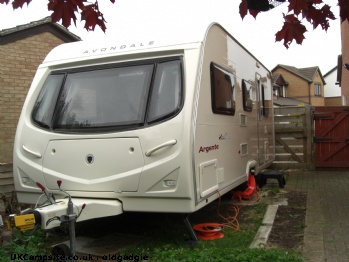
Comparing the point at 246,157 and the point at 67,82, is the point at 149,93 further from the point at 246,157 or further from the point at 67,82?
the point at 246,157

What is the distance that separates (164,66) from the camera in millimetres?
4711

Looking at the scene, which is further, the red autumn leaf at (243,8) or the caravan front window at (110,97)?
the caravan front window at (110,97)

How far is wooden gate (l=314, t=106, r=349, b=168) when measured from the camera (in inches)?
442

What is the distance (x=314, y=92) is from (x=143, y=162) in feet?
152

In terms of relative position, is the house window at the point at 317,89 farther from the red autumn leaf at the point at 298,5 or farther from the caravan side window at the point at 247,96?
the red autumn leaf at the point at 298,5

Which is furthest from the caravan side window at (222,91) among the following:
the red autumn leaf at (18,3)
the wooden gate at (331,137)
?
the wooden gate at (331,137)

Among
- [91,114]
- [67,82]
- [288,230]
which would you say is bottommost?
[288,230]

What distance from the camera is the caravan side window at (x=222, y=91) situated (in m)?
5.13

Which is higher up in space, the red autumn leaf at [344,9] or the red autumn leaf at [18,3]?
the red autumn leaf at [18,3]

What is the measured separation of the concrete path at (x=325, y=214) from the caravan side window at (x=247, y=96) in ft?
6.37

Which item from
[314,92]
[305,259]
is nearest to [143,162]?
[305,259]

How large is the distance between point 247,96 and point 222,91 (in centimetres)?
155

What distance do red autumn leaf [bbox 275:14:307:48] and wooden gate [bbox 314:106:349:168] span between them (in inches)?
326

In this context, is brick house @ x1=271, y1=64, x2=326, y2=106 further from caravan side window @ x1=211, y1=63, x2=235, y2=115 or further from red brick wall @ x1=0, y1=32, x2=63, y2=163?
caravan side window @ x1=211, y1=63, x2=235, y2=115
